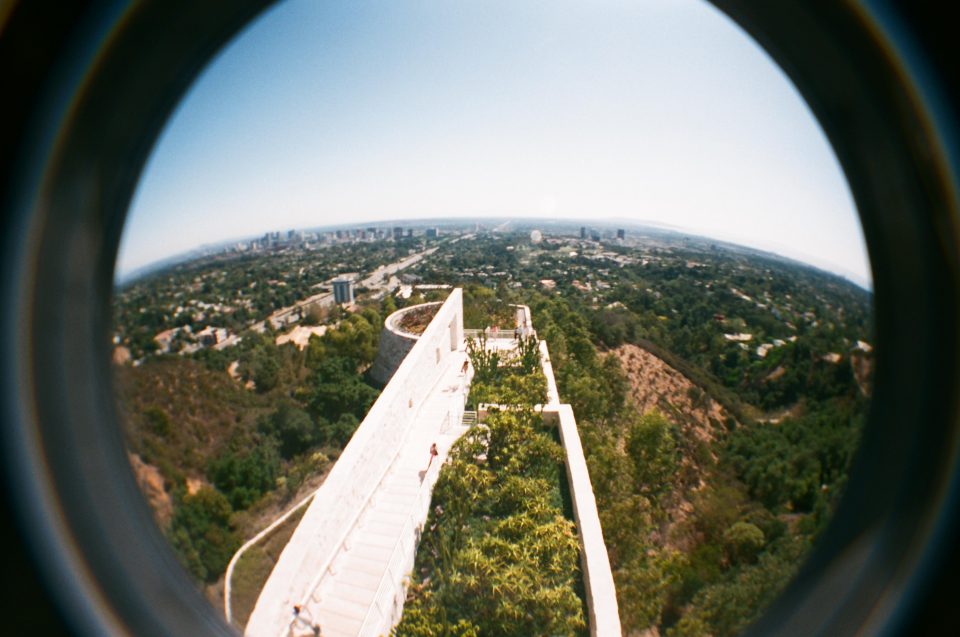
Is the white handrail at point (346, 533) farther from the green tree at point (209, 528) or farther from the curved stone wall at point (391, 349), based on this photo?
the curved stone wall at point (391, 349)

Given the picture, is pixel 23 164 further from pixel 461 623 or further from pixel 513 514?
pixel 513 514

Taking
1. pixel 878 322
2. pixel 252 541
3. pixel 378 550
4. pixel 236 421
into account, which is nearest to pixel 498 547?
pixel 378 550

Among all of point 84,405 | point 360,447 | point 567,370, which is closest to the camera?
point 84,405

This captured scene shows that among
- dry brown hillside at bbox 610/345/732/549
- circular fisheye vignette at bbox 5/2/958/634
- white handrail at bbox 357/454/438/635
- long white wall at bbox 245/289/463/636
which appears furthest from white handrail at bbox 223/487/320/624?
dry brown hillside at bbox 610/345/732/549

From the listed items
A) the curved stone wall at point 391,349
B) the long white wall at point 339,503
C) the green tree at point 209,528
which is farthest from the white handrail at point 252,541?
the curved stone wall at point 391,349

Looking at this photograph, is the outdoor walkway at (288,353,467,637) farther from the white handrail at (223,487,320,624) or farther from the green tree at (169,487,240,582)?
the green tree at (169,487,240,582)

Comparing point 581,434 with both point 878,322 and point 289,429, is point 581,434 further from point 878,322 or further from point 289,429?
point 878,322

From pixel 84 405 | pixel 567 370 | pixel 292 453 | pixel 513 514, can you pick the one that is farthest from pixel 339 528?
pixel 567 370
